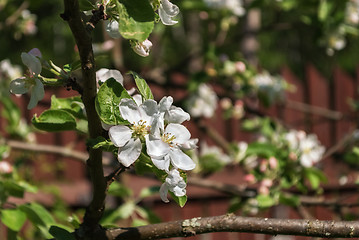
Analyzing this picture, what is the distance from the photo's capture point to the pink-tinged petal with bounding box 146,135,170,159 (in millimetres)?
609

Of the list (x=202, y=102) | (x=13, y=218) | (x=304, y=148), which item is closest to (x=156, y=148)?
(x=13, y=218)

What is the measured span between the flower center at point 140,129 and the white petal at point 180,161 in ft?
0.15

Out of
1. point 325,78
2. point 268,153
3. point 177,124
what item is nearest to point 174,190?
point 177,124

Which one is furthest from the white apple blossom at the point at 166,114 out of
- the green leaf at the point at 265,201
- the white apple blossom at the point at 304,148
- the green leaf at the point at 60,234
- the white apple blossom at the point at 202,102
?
the white apple blossom at the point at 202,102

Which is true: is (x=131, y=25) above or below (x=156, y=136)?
above

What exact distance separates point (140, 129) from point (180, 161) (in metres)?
0.07

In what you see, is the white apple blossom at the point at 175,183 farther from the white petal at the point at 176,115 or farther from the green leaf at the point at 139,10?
the green leaf at the point at 139,10

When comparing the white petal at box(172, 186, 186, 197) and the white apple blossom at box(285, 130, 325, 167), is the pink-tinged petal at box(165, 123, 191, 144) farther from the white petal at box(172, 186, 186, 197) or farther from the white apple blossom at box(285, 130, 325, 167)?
the white apple blossom at box(285, 130, 325, 167)

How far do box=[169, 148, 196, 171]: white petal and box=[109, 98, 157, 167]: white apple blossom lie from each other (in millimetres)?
46

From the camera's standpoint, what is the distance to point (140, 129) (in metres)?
0.63

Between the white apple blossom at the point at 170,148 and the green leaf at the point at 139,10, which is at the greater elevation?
the green leaf at the point at 139,10

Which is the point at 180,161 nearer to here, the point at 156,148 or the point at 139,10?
the point at 156,148

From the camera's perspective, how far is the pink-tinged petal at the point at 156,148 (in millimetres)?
609

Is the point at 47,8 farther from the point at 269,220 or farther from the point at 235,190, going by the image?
the point at 269,220
